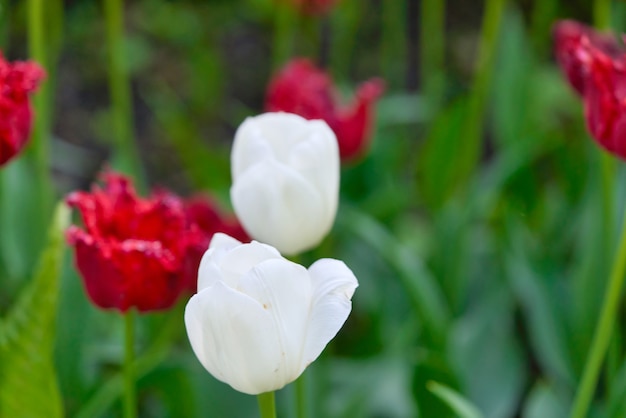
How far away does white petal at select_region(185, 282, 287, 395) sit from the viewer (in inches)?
18.7

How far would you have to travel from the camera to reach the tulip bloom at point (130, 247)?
0.63 meters

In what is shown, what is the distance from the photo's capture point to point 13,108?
25.7 inches

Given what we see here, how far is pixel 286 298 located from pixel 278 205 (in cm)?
15

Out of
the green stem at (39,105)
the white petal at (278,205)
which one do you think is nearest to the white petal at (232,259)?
the white petal at (278,205)

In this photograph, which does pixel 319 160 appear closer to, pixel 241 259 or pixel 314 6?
pixel 241 259

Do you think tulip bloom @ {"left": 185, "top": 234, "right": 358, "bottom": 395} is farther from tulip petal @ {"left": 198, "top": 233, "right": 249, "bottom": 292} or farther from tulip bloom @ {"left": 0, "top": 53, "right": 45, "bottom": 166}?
tulip bloom @ {"left": 0, "top": 53, "right": 45, "bottom": 166}

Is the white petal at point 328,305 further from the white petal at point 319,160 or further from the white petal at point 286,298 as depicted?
the white petal at point 319,160

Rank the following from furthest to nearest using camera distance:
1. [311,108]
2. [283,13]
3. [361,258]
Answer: [283,13] → [361,258] → [311,108]

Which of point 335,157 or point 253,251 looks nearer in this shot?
point 253,251

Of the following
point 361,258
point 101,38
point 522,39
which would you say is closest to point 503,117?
point 522,39

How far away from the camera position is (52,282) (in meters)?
0.64

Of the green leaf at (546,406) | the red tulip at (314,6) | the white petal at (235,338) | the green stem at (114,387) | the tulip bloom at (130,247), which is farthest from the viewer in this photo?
the red tulip at (314,6)

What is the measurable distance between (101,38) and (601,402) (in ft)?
5.58

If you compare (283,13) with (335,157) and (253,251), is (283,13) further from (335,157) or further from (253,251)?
(253,251)
